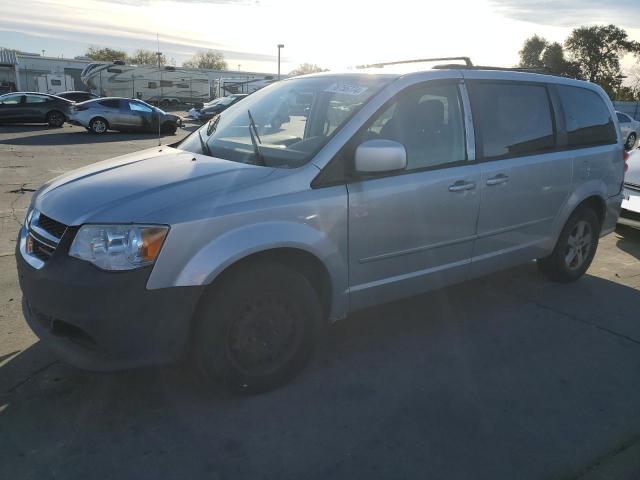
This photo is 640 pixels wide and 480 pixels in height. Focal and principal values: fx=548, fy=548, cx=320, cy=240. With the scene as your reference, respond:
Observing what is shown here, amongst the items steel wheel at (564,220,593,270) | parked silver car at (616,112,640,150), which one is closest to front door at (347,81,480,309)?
steel wheel at (564,220,593,270)

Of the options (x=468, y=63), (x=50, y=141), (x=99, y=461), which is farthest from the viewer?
(x=50, y=141)

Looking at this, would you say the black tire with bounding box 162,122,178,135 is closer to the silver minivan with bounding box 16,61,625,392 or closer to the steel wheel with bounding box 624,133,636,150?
the steel wheel with bounding box 624,133,636,150

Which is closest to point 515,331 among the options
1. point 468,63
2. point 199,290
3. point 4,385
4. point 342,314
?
point 342,314

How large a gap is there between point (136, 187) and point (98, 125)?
1942cm

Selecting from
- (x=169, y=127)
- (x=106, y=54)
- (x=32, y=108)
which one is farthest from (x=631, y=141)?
(x=106, y=54)

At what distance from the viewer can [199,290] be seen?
9.01ft

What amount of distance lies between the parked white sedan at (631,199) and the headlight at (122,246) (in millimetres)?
5959

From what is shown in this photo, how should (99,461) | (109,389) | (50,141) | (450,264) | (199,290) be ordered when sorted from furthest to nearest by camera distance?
(50,141), (450,264), (109,389), (199,290), (99,461)

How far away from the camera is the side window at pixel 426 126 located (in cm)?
354

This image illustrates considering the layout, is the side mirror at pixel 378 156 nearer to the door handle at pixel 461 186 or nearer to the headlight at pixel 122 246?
the door handle at pixel 461 186

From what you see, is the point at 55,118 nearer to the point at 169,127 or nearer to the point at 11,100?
the point at 11,100

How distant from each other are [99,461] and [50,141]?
16867 millimetres

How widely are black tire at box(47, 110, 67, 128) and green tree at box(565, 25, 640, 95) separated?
50.7 m

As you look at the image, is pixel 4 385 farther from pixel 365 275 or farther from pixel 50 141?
pixel 50 141
